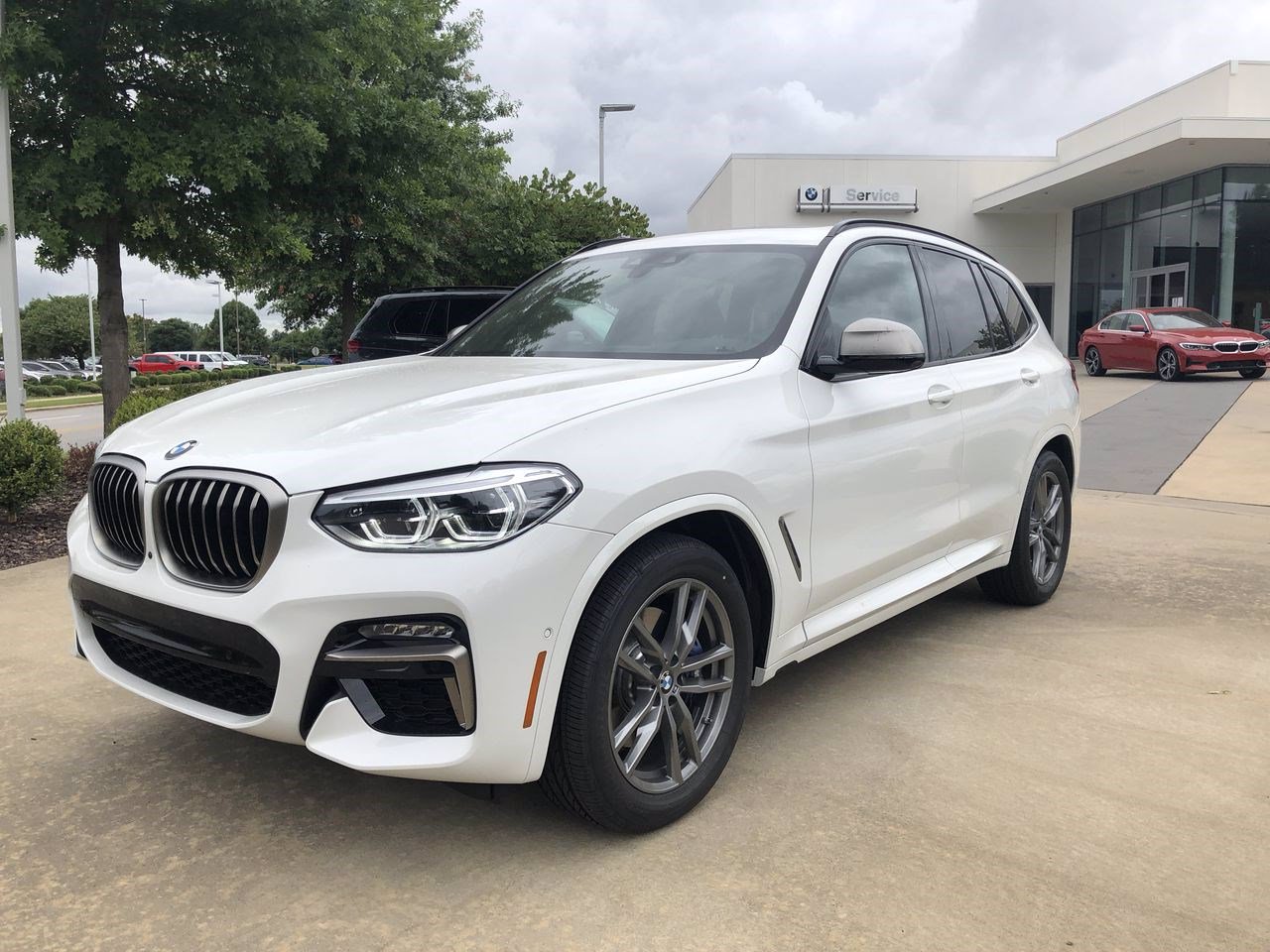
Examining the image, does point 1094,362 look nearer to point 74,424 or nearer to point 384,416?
point 74,424

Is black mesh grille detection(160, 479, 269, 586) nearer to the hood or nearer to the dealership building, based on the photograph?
the hood

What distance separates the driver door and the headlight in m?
1.20

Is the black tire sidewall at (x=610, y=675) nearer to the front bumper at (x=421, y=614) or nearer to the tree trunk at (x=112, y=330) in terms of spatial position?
the front bumper at (x=421, y=614)

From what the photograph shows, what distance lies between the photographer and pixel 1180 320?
70.4 feet

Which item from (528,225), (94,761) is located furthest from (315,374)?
(528,225)

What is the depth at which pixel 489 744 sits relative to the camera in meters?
2.46

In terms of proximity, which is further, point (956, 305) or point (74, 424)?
point (74, 424)

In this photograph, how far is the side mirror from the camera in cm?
336

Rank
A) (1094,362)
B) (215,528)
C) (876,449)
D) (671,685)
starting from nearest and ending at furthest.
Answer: (215,528) → (671,685) → (876,449) → (1094,362)

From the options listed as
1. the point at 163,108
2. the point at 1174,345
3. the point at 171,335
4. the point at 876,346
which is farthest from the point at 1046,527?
the point at 171,335

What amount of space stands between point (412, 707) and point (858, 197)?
34097 mm

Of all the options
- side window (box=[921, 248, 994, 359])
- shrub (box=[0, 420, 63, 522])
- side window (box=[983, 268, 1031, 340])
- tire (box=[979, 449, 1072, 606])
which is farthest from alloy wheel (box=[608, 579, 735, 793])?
shrub (box=[0, 420, 63, 522])

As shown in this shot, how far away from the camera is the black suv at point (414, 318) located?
12727 millimetres

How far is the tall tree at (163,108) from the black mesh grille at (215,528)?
21.7 feet
